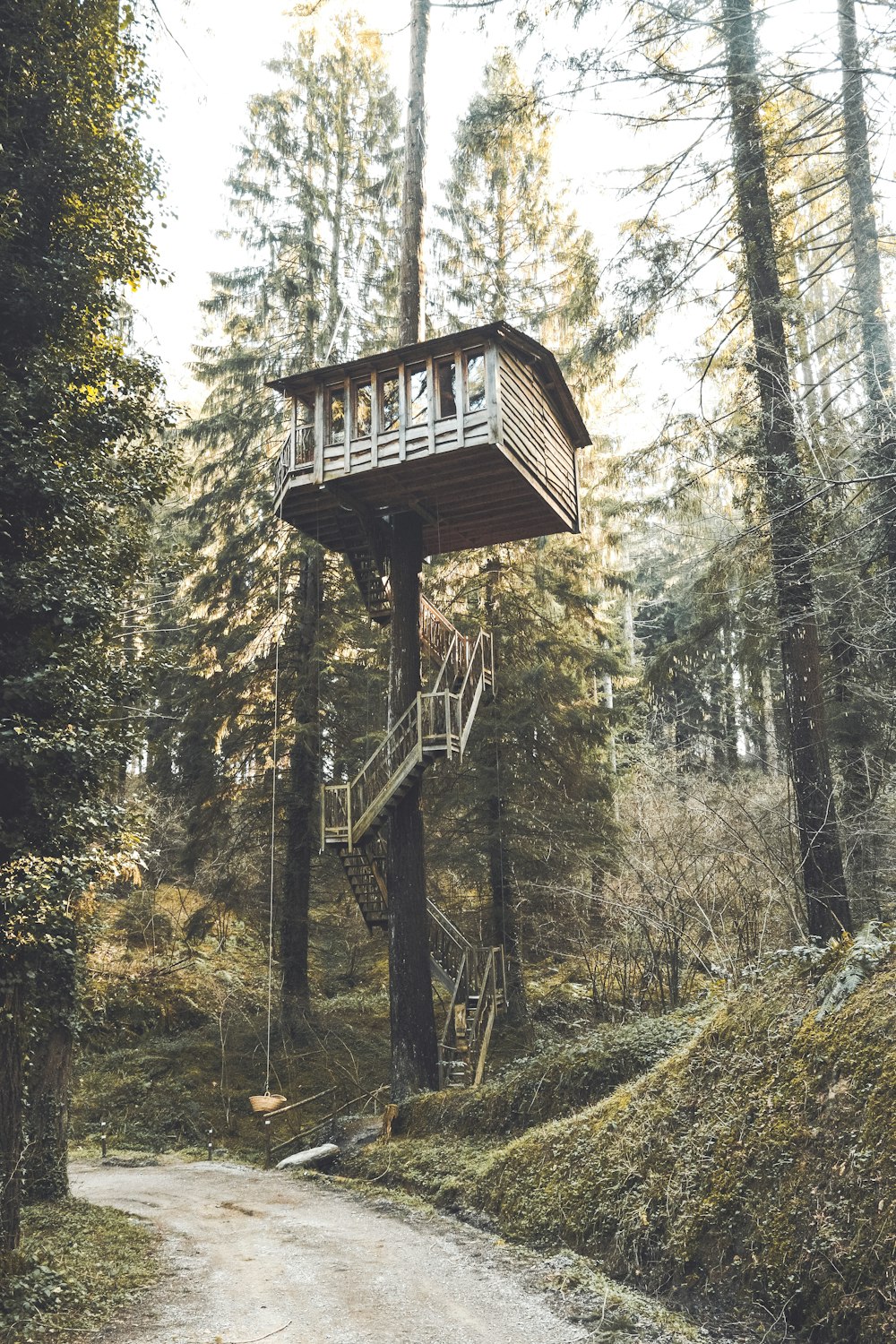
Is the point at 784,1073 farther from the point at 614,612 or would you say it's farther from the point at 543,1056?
the point at 614,612

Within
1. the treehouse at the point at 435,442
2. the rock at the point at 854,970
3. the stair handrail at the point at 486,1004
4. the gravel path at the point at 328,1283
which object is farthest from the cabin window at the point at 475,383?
the gravel path at the point at 328,1283

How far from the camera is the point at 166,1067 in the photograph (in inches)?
628

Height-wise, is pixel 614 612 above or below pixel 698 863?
above

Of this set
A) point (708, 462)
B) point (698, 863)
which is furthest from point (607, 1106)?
point (708, 462)

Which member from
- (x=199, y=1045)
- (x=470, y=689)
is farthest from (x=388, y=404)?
(x=199, y=1045)

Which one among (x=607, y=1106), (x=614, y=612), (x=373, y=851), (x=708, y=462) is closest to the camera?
(x=607, y=1106)

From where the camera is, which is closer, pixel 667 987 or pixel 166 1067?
pixel 667 987

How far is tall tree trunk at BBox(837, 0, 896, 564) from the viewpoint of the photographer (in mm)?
9414

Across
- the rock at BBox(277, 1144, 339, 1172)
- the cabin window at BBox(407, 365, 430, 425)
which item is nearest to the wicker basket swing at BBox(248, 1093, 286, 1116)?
the rock at BBox(277, 1144, 339, 1172)

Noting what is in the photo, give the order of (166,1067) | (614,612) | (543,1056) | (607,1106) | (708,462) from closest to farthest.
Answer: (607,1106)
(543,1056)
(708,462)
(166,1067)
(614,612)

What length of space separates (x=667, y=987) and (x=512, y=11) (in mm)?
12131

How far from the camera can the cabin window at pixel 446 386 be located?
11414 mm

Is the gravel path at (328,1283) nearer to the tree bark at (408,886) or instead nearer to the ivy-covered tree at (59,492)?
the ivy-covered tree at (59,492)

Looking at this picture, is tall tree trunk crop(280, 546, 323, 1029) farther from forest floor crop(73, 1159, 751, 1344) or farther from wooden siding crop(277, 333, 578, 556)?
forest floor crop(73, 1159, 751, 1344)
